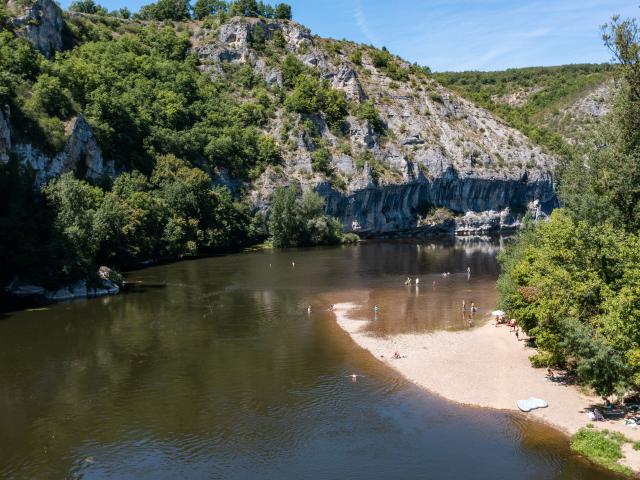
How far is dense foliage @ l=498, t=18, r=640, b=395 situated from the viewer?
2680 centimetres

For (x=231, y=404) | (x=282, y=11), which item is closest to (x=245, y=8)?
(x=282, y=11)

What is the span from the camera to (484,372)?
3612cm

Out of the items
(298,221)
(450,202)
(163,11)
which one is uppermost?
(163,11)

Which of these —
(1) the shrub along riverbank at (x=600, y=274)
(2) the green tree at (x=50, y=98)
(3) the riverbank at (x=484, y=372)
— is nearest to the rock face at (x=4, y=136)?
(2) the green tree at (x=50, y=98)

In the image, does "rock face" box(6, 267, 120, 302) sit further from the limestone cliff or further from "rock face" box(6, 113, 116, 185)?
"rock face" box(6, 113, 116, 185)

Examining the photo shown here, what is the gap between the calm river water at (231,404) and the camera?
24.9 metres

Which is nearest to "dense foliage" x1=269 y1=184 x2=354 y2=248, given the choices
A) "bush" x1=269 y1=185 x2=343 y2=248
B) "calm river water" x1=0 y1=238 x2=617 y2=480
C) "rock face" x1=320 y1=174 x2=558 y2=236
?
"bush" x1=269 y1=185 x2=343 y2=248

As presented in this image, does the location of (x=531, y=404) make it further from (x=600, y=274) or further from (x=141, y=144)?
(x=141, y=144)

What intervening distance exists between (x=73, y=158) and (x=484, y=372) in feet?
217

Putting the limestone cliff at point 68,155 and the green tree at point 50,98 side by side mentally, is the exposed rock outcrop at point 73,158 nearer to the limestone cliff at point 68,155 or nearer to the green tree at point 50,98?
the limestone cliff at point 68,155

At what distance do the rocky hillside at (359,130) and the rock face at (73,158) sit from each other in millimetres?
25478

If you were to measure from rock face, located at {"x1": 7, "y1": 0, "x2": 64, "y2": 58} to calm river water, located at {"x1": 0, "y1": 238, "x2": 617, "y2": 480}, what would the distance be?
225ft

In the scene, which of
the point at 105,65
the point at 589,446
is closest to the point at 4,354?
the point at 589,446

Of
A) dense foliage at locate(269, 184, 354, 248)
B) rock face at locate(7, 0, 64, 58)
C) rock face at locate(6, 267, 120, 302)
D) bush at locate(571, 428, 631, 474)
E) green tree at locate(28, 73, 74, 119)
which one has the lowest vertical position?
bush at locate(571, 428, 631, 474)
